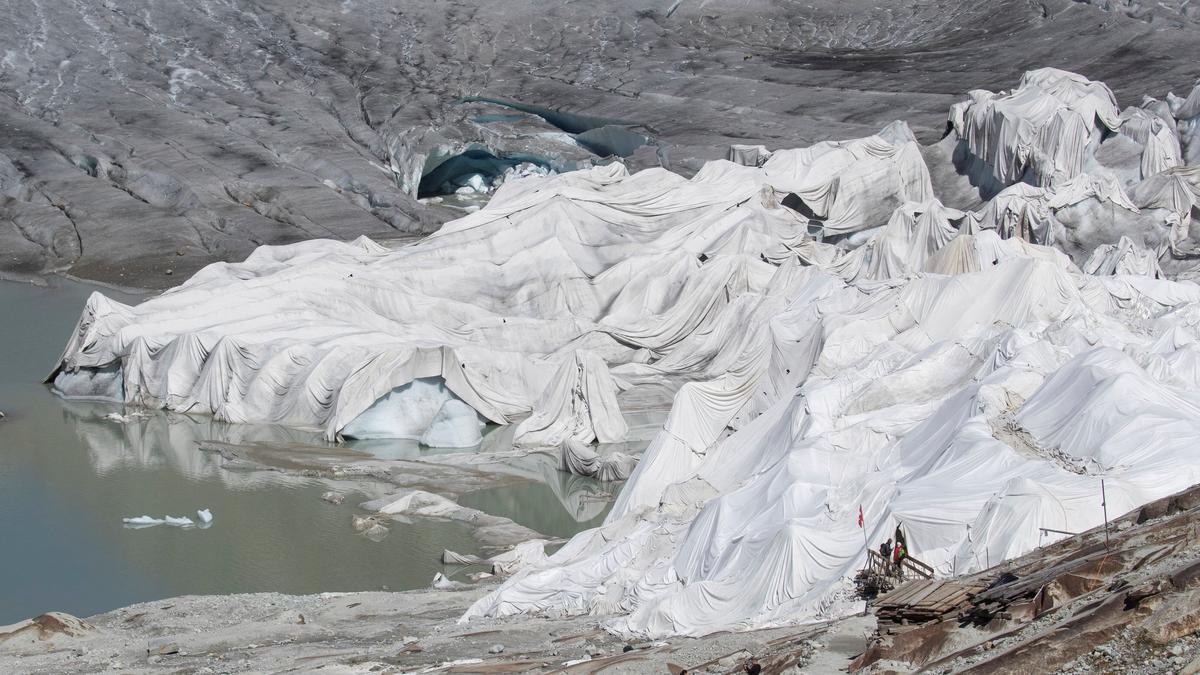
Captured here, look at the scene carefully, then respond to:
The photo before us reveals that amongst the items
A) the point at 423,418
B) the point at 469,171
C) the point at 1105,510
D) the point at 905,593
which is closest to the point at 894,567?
the point at 1105,510

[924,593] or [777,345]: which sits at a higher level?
[924,593]

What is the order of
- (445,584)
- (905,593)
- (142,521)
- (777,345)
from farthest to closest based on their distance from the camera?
(777,345) < (142,521) < (445,584) < (905,593)

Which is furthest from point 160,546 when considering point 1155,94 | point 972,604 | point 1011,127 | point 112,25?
point 112,25

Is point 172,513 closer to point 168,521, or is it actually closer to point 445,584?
point 168,521

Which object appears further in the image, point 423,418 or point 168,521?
point 423,418

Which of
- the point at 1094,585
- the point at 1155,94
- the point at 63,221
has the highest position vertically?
the point at 1094,585

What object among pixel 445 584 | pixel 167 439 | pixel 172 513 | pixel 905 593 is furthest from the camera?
pixel 167 439

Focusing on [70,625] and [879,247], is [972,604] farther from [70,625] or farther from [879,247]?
[879,247]
